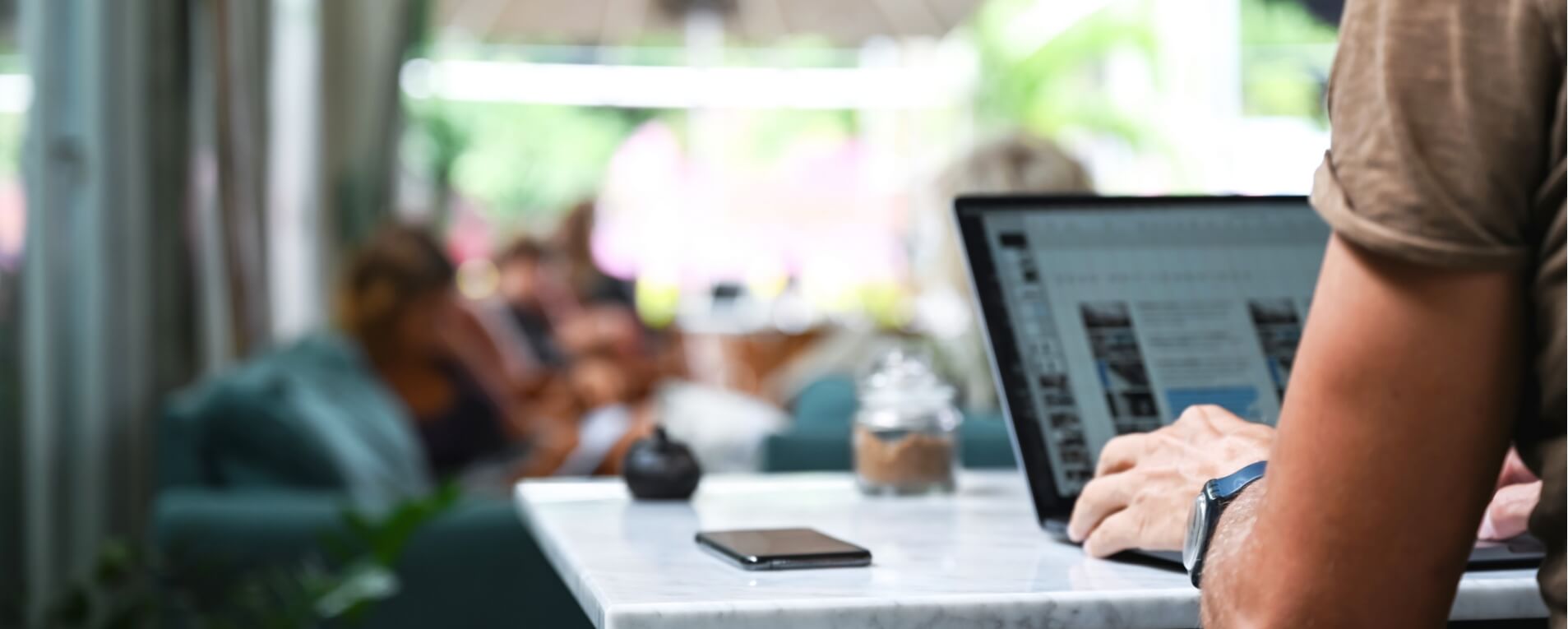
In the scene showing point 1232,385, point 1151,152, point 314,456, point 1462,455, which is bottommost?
point 1151,152

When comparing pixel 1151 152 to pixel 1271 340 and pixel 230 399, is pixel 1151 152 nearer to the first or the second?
pixel 230 399

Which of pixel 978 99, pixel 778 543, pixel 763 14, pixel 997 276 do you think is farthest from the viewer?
pixel 763 14

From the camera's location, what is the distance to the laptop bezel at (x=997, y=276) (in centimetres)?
109

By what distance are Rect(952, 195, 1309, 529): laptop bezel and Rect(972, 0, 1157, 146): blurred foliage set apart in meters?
7.24

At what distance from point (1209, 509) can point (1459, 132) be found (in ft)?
0.82

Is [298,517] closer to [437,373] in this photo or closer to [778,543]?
[437,373]

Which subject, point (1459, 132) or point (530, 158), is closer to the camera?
point (1459, 132)

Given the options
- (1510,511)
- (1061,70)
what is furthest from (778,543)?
(1061,70)

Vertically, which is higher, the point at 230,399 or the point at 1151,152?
the point at 230,399

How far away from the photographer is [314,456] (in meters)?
2.49

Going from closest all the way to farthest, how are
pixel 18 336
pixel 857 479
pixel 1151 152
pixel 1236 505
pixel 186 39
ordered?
pixel 1236 505 → pixel 857 479 → pixel 18 336 → pixel 186 39 → pixel 1151 152

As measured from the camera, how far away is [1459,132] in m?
0.56

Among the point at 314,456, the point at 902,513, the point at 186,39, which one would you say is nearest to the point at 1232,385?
the point at 902,513

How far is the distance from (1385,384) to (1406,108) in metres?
0.10
